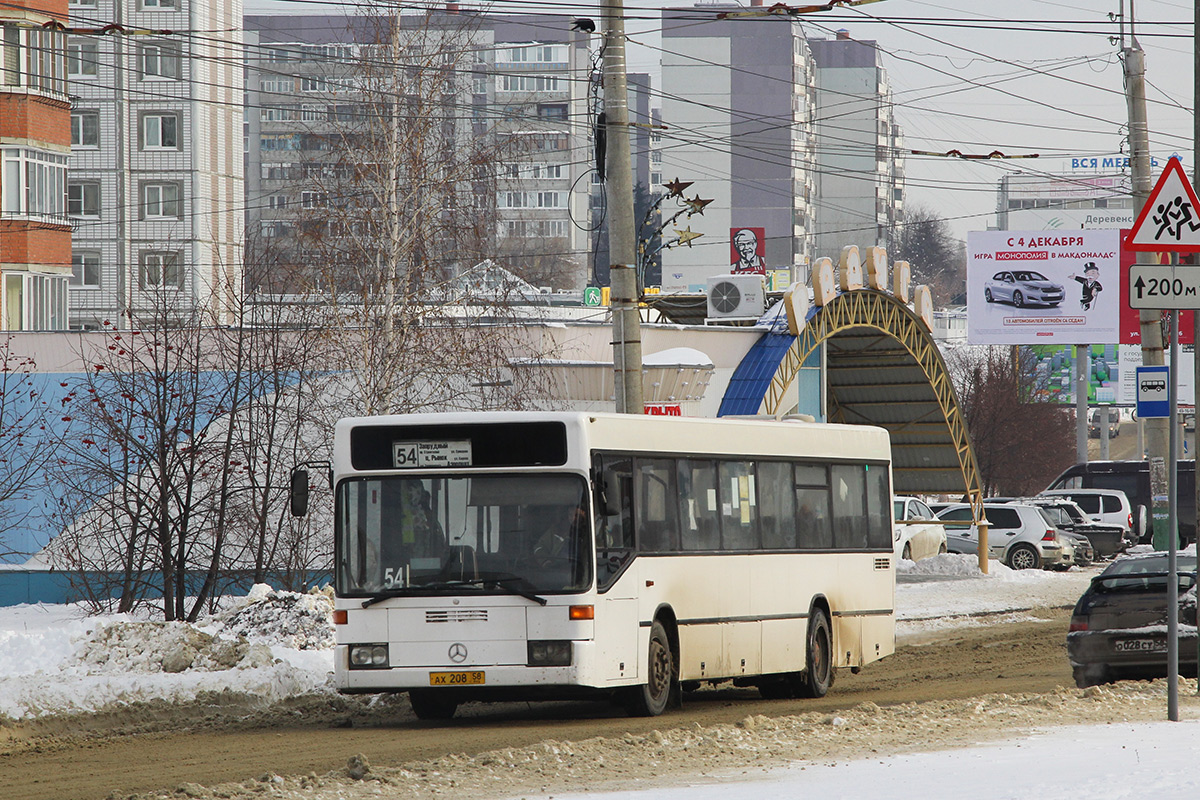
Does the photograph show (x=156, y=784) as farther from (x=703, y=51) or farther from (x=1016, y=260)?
(x=703, y=51)

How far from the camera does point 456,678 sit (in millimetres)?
12328

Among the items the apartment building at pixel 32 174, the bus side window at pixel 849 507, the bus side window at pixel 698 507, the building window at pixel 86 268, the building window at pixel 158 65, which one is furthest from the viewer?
the building window at pixel 86 268

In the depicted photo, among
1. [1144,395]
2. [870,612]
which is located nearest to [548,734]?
[870,612]

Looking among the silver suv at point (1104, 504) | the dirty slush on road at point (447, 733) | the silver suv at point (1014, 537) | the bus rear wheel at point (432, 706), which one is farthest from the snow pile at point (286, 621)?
the silver suv at point (1104, 504)

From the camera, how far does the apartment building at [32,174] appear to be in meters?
43.5

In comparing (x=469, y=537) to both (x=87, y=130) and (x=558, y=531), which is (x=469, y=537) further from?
(x=87, y=130)

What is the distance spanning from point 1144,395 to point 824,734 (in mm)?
12843

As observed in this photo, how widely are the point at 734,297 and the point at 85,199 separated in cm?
5194

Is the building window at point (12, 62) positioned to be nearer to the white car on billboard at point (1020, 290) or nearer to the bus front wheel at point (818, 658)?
the white car on billboard at point (1020, 290)

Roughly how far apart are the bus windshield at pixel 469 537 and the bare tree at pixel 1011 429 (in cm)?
5677

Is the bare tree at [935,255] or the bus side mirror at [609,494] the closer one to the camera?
the bus side mirror at [609,494]

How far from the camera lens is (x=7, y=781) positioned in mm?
10047

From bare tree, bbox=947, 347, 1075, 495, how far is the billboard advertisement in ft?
60.4

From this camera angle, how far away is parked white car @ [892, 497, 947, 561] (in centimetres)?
3806
